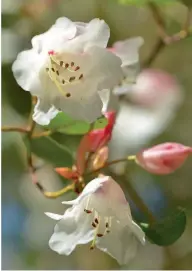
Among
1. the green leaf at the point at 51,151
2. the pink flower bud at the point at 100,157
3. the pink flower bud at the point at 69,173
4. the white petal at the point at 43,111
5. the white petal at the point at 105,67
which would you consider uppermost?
the white petal at the point at 105,67

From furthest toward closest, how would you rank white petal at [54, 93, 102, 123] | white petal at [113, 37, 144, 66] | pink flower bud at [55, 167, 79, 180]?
white petal at [113, 37, 144, 66] → pink flower bud at [55, 167, 79, 180] → white petal at [54, 93, 102, 123]

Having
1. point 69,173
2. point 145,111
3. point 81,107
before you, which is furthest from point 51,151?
point 145,111

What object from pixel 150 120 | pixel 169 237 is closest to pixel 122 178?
pixel 150 120

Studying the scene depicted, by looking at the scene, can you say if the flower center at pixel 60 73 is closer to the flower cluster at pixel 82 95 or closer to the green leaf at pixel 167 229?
the flower cluster at pixel 82 95

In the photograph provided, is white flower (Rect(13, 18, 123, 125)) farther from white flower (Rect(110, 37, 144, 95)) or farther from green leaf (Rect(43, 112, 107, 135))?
white flower (Rect(110, 37, 144, 95))

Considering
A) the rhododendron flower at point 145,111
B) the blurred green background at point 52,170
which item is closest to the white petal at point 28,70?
the blurred green background at point 52,170

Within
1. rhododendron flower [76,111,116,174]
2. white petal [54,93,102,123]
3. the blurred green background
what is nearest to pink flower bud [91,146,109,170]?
rhododendron flower [76,111,116,174]

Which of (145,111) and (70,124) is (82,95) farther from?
(145,111)
